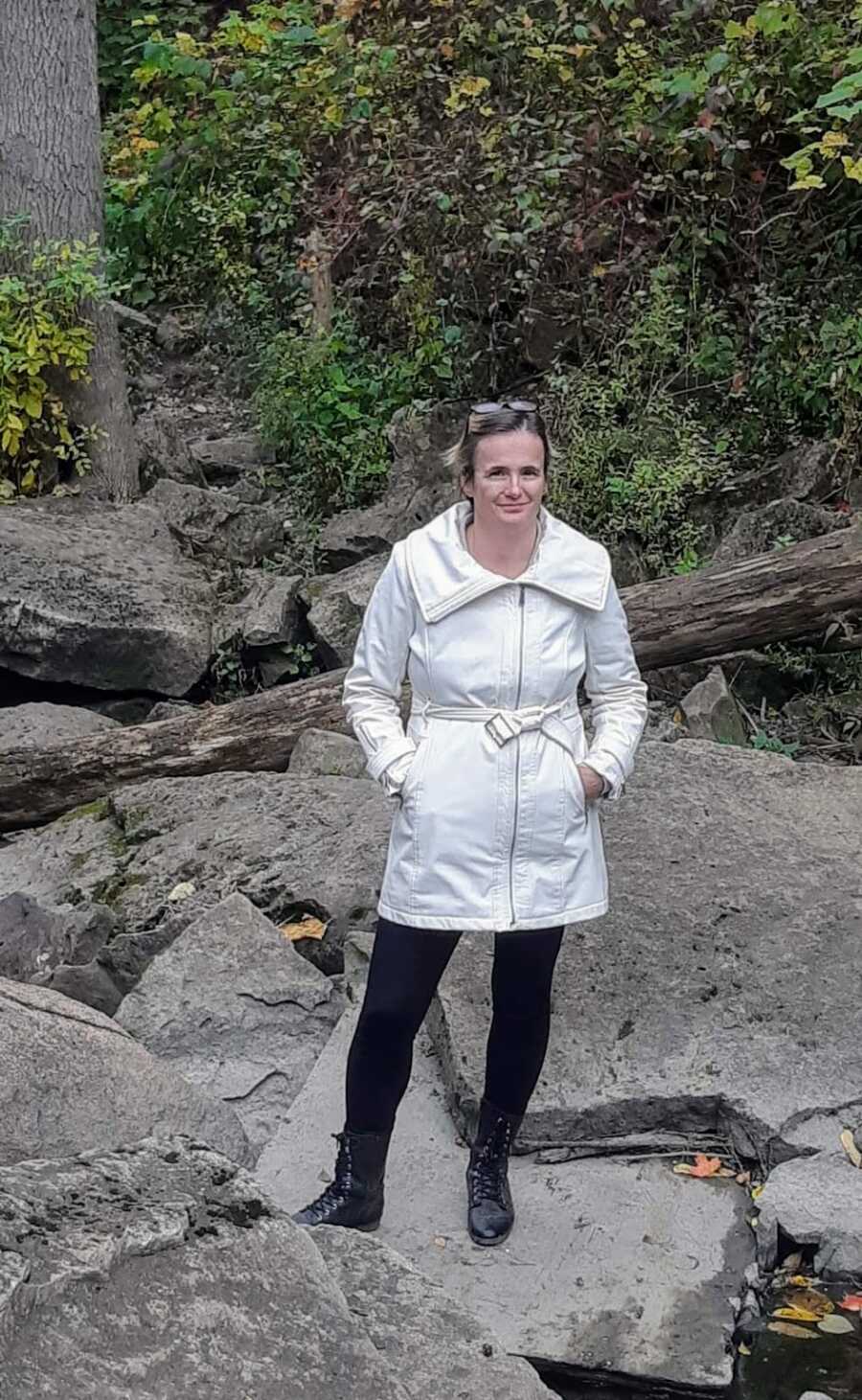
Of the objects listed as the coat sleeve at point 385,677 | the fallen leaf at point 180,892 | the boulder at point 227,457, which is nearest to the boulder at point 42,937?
the fallen leaf at point 180,892

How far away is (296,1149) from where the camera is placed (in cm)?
386

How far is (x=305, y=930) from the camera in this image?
507 centimetres

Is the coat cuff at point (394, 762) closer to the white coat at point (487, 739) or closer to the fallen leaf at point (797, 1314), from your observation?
the white coat at point (487, 739)

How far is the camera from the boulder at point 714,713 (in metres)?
6.75

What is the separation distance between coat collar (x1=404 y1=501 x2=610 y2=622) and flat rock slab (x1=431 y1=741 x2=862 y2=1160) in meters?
1.33

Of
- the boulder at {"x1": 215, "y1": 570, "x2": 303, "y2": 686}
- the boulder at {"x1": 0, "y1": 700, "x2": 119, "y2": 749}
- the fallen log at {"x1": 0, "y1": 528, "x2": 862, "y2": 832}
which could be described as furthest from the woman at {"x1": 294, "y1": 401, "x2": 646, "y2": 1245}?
the boulder at {"x1": 215, "y1": 570, "x2": 303, "y2": 686}

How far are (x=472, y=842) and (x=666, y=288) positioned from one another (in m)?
5.87

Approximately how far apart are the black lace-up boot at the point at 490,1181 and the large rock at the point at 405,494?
203 inches

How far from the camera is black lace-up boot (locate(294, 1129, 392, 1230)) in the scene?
3463 millimetres

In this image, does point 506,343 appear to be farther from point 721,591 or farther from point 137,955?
point 137,955

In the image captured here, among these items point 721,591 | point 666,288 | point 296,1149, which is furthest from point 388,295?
point 296,1149

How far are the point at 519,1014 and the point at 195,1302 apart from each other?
1.20m

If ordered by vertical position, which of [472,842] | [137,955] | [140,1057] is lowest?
[137,955]

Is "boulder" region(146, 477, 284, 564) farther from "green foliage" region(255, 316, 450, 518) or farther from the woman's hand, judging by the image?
the woman's hand
